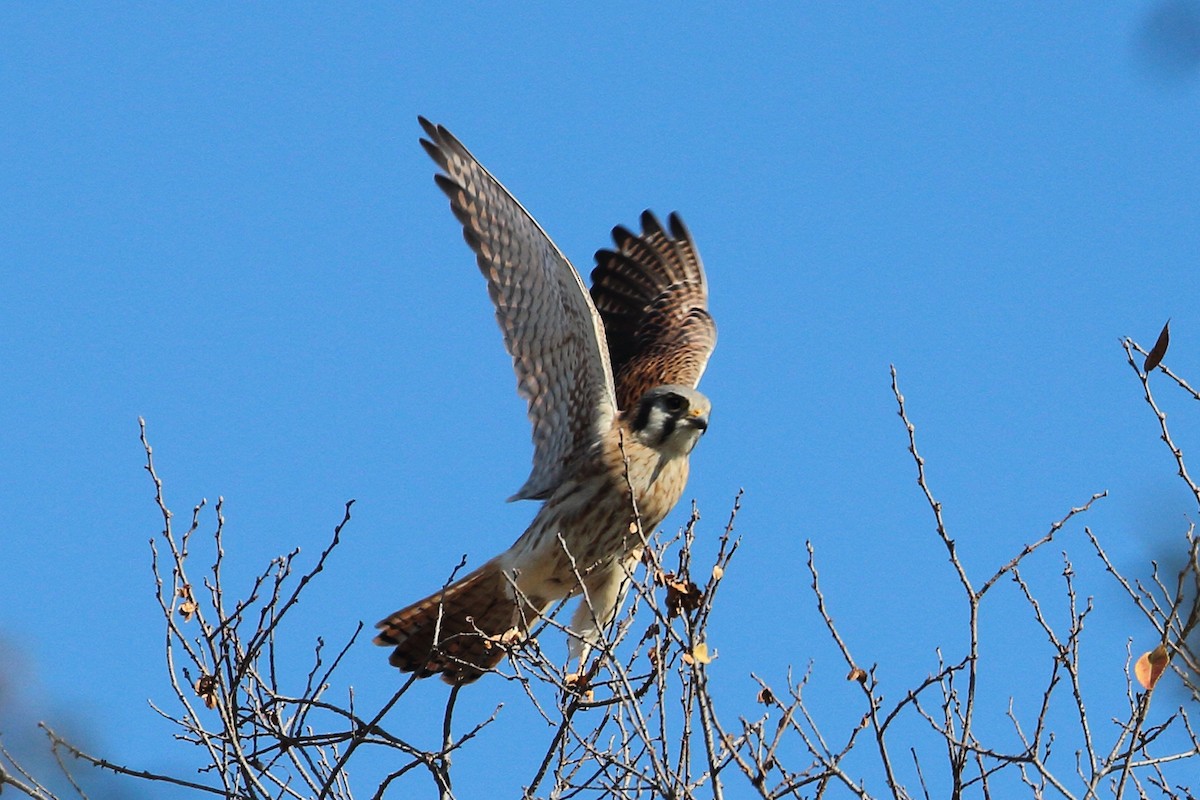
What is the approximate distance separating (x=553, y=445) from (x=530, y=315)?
433 mm

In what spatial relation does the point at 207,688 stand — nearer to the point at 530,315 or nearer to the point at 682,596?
the point at 682,596

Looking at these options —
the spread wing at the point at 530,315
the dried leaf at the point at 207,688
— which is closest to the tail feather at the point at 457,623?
the spread wing at the point at 530,315

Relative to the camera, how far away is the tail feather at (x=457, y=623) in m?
4.61

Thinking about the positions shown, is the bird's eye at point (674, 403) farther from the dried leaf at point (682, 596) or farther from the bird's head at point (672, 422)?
the dried leaf at point (682, 596)

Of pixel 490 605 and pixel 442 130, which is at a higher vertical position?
pixel 442 130

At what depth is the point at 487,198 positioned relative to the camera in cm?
491

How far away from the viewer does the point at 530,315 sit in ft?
16.2

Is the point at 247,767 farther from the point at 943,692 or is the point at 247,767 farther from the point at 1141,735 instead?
the point at 1141,735

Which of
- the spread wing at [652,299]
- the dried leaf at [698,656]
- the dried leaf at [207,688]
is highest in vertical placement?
the spread wing at [652,299]

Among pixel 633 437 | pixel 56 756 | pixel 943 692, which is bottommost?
pixel 56 756

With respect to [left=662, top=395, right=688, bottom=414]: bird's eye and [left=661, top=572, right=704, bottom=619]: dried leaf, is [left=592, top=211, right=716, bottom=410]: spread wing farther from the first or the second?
[left=661, top=572, right=704, bottom=619]: dried leaf

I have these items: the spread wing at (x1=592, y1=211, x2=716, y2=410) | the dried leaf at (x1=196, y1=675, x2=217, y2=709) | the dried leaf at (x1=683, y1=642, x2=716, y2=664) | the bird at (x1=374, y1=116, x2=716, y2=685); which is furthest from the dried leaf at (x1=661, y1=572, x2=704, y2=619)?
the spread wing at (x1=592, y1=211, x2=716, y2=410)

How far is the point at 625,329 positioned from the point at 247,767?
133 inches

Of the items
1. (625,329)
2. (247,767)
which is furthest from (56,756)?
(625,329)
